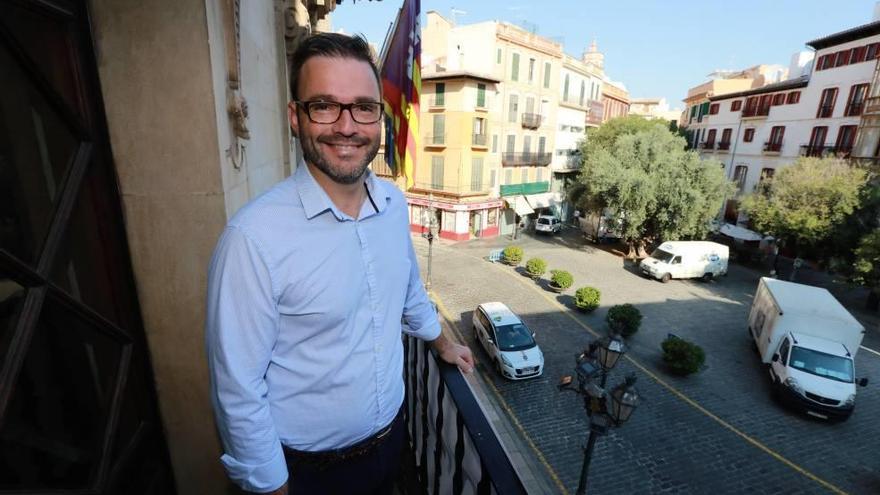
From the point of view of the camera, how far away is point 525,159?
31.9 meters

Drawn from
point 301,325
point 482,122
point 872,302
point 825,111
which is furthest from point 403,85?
point 825,111

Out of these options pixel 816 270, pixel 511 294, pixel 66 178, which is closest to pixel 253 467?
pixel 66 178

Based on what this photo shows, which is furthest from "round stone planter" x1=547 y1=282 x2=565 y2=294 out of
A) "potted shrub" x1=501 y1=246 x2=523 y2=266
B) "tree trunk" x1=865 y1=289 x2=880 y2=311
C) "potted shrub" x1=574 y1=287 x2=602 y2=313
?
"tree trunk" x1=865 y1=289 x2=880 y2=311

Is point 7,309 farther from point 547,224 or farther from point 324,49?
point 547,224

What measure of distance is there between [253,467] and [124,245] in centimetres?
142

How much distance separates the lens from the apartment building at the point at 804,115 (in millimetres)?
25109

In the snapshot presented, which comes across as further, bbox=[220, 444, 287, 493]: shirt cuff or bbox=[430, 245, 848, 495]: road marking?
bbox=[430, 245, 848, 495]: road marking

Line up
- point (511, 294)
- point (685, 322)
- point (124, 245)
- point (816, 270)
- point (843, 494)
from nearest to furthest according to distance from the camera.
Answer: point (124, 245)
point (843, 494)
point (685, 322)
point (511, 294)
point (816, 270)

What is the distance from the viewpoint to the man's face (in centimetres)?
156

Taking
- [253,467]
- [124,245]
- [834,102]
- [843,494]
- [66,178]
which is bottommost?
[843,494]

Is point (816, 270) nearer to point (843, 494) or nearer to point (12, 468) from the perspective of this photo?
point (843, 494)

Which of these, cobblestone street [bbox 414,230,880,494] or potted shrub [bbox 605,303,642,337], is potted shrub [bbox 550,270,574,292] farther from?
potted shrub [bbox 605,303,642,337]

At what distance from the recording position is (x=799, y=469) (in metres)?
9.12

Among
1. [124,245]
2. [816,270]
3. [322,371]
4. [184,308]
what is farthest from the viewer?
[816,270]
